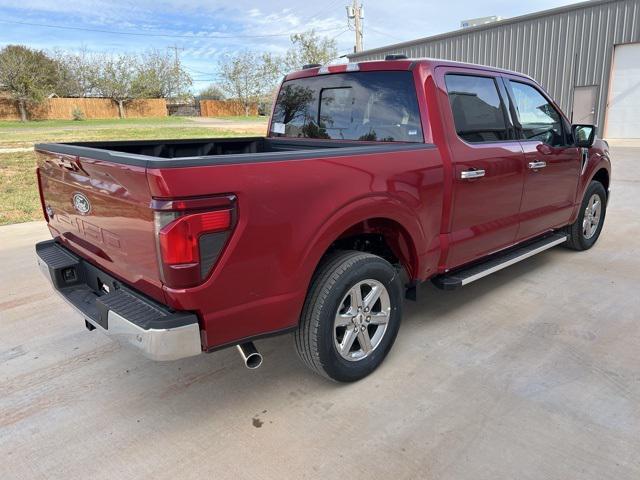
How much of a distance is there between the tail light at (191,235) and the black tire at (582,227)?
14.4ft

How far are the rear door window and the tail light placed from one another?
2.01 meters

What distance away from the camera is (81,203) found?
9.23 ft

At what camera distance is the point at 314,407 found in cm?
283

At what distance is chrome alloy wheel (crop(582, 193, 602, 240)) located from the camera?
5.51m

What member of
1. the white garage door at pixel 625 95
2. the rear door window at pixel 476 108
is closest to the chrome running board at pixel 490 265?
the rear door window at pixel 476 108

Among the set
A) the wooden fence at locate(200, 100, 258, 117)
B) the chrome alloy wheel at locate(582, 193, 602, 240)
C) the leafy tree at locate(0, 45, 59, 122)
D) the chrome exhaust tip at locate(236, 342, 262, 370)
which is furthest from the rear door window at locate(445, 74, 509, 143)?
the wooden fence at locate(200, 100, 258, 117)

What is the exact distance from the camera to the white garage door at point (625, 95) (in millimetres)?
18203

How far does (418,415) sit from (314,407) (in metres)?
0.57

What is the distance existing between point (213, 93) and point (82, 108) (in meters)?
22.9

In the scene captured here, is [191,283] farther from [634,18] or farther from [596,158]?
[634,18]

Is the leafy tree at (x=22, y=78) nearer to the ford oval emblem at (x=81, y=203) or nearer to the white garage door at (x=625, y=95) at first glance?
the white garage door at (x=625, y=95)

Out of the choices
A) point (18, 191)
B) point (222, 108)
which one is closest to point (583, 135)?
point (18, 191)

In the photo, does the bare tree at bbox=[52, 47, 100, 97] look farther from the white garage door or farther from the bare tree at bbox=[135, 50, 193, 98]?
the white garage door

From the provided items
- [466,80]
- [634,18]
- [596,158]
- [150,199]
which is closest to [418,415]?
[150,199]
